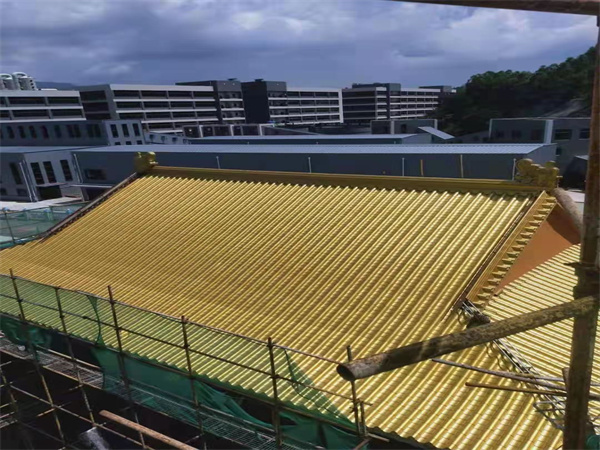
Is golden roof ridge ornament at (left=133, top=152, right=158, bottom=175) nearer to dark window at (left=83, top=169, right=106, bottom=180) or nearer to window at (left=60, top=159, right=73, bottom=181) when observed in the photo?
dark window at (left=83, top=169, right=106, bottom=180)

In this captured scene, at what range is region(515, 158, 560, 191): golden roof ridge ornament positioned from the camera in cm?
1330

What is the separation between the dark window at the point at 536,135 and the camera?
55.0m

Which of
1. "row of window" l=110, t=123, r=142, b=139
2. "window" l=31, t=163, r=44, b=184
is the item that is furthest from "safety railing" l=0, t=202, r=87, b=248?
"row of window" l=110, t=123, r=142, b=139

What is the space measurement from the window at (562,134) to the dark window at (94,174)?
2253 inches

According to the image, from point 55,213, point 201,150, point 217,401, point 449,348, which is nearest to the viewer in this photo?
point 449,348

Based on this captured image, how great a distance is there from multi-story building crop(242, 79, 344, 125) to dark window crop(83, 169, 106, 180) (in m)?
80.1

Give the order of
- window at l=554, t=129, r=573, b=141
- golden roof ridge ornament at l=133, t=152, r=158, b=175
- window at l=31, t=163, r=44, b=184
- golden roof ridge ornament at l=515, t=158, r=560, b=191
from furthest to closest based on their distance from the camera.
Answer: window at l=31, t=163, r=44, b=184 → window at l=554, t=129, r=573, b=141 → golden roof ridge ornament at l=133, t=152, r=158, b=175 → golden roof ridge ornament at l=515, t=158, r=560, b=191

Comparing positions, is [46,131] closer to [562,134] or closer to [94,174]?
[94,174]

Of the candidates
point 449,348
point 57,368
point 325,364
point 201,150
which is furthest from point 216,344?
point 201,150

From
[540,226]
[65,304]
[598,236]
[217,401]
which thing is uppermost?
[598,236]

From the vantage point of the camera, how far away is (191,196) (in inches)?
800

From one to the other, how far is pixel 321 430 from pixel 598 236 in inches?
278

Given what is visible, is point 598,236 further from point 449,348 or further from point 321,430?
point 321,430

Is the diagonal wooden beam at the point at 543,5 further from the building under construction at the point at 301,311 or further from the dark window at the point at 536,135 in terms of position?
the dark window at the point at 536,135
